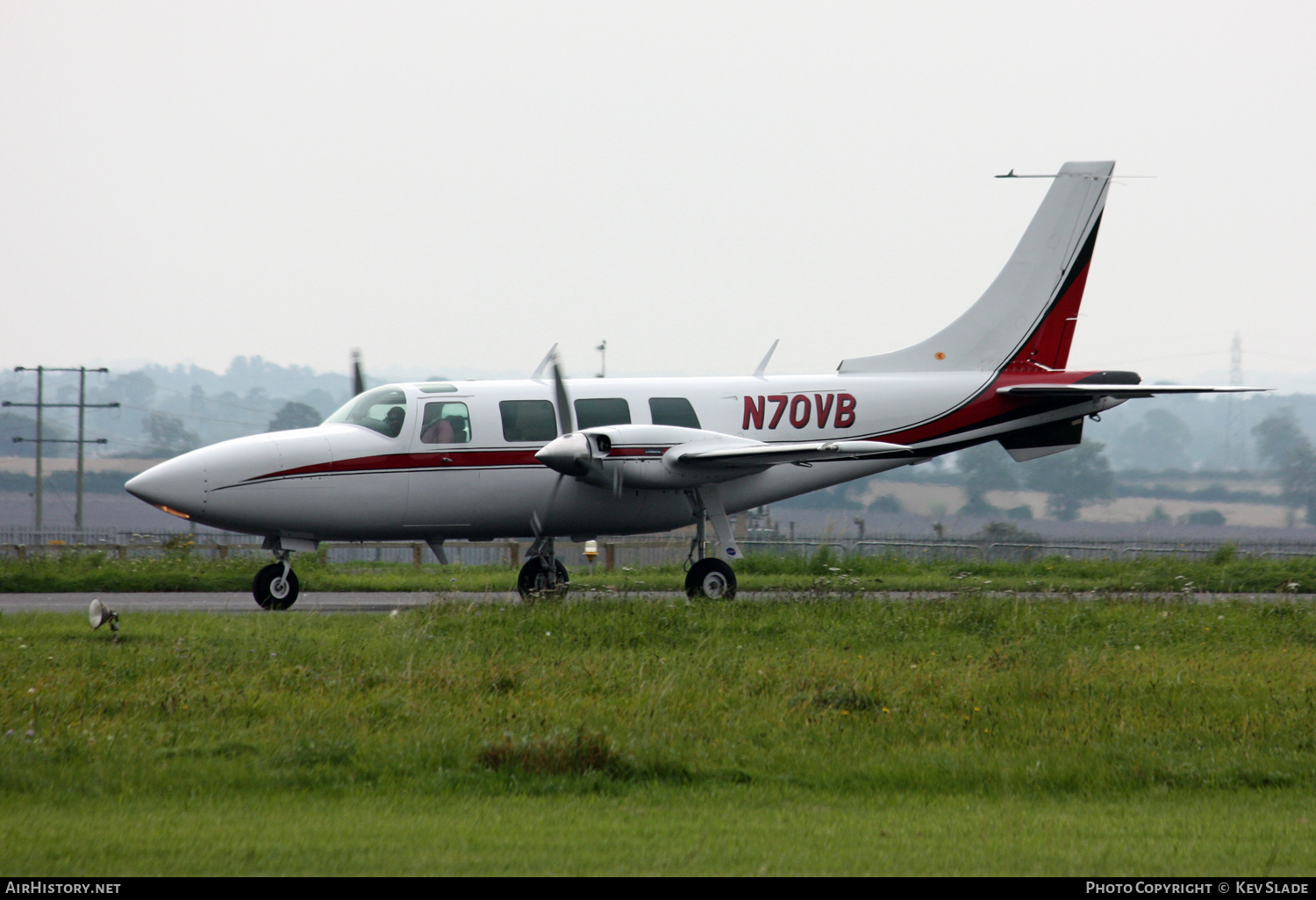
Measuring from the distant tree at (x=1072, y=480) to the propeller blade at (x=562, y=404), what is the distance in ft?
227

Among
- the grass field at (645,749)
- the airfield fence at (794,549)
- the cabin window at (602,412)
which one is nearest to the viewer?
the grass field at (645,749)

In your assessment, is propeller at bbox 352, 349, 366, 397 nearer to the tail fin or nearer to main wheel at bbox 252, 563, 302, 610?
main wheel at bbox 252, 563, 302, 610

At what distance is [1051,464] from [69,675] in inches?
3734

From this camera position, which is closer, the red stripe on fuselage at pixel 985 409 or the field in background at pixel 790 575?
the red stripe on fuselage at pixel 985 409

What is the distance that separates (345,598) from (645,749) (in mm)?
12908

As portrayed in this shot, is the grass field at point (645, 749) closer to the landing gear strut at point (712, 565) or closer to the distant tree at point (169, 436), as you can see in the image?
the landing gear strut at point (712, 565)

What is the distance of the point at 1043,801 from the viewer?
8.43 metres

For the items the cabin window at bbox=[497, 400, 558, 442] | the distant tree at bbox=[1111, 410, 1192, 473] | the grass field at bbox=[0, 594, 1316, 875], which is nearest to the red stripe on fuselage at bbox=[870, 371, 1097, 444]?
the cabin window at bbox=[497, 400, 558, 442]

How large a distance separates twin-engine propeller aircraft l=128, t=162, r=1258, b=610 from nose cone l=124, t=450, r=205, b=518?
25 mm

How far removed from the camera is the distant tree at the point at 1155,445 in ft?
424

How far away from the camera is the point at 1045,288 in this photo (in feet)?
72.2

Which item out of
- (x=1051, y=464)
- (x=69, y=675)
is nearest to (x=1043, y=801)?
(x=69, y=675)

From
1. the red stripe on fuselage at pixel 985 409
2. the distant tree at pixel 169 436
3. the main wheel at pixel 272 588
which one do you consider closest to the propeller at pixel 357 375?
the main wheel at pixel 272 588
